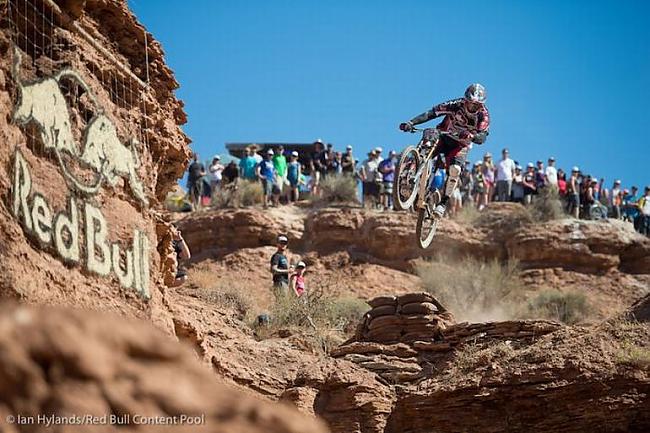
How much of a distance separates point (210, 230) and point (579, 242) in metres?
9.99

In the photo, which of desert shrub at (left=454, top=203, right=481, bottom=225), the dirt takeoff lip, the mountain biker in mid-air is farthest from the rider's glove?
desert shrub at (left=454, top=203, right=481, bottom=225)

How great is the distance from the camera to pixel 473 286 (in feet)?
96.9

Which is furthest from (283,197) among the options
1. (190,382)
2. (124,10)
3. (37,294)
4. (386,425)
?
(190,382)

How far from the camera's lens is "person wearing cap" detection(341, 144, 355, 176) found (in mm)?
30531

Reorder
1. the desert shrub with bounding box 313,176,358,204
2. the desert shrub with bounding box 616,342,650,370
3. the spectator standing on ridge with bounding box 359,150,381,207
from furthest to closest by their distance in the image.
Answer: the desert shrub with bounding box 313,176,358,204
the spectator standing on ridge with bounding box 359,150,381,207
the desert shrub with bounding box 616,342,650,370

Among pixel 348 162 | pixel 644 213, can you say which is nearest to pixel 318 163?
pixel 348 162

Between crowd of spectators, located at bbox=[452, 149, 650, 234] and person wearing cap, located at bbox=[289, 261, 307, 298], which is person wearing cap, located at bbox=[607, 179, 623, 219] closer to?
crowd of spectators, located at bbox=[452, 149, 650, 234]

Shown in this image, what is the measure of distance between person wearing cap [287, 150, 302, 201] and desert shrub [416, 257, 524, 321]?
3878 millimetres

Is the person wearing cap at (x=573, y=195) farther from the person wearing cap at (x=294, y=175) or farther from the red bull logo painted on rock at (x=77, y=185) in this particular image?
the red bull logo painted on rock at (x=77, y=185)

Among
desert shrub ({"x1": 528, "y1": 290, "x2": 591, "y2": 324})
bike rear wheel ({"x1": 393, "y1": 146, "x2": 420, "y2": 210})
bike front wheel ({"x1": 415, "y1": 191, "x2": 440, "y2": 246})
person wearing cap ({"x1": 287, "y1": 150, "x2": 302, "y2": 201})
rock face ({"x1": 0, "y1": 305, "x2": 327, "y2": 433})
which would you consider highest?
person wearing cap ({"x1": 287, "y1": 150, "x2": 302, "y2": 201})

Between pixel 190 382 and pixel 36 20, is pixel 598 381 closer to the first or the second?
pixel 36 20

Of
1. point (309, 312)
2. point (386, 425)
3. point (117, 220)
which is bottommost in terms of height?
point (386, 425)

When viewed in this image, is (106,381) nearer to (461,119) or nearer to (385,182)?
(461,119)

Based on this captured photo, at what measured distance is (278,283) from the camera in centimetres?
2139
